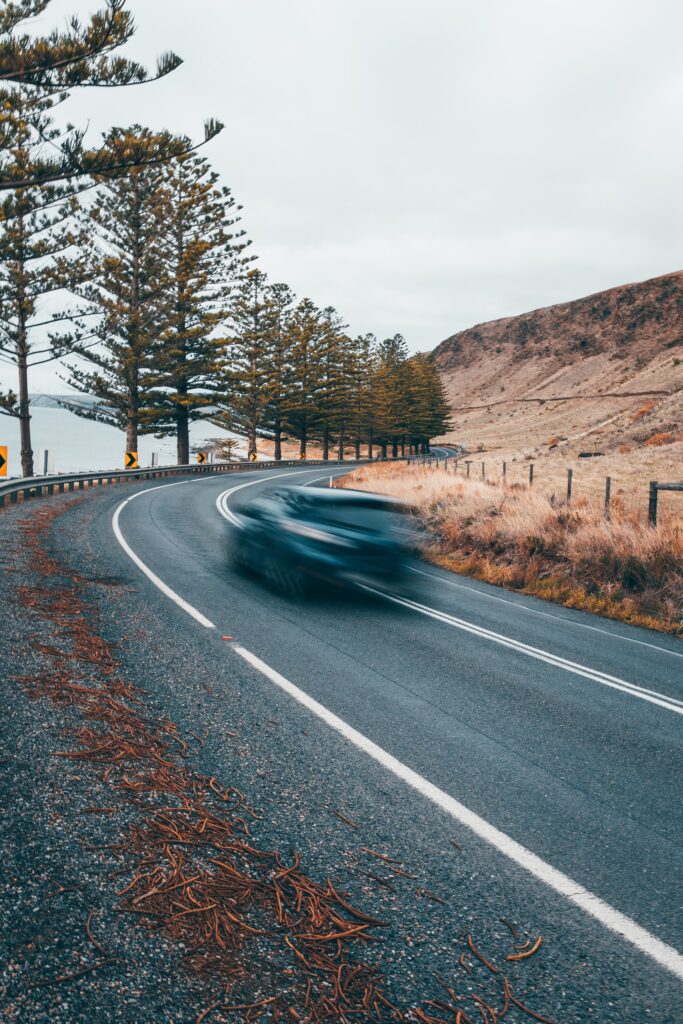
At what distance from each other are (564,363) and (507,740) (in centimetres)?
15678

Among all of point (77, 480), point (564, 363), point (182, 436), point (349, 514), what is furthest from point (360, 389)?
point (564, 363)

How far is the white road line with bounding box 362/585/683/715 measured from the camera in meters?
5.93

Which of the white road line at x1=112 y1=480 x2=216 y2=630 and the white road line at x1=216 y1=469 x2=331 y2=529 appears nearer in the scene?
the white road line at x1=112 y1=480 x2=216 y2=630

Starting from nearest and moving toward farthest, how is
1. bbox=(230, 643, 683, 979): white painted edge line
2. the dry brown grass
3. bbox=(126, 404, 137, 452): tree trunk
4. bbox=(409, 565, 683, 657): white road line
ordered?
bbox=(230, 643, 683, 979): white painted edge line → bbox=(409, 565, 683, 657): white road line → the dry brown grass → bbox=(126, 404, 137, 452): tree trunk

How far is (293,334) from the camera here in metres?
62.1

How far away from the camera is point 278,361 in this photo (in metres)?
59.8

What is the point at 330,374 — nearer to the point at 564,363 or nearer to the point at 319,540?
the point at 319,540

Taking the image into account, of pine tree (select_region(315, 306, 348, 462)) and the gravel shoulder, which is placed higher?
pine tree (select_region(315, 306, 348, 462))

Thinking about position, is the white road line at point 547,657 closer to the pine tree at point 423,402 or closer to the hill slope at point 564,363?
the pine tree at point 423,402

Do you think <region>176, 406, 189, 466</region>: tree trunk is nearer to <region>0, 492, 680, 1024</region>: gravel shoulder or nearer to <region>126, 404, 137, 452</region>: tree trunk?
<region>126, 404, 137, 452</region>: tree trunk

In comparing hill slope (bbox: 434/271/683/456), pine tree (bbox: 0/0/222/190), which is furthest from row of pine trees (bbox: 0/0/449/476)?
hill slope (bbox: 434/271/683/456)

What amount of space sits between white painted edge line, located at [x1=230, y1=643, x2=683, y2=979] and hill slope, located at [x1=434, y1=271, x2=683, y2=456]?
3422 inches

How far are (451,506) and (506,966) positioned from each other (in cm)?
1334

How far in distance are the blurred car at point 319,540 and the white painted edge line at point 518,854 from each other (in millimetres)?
4271
